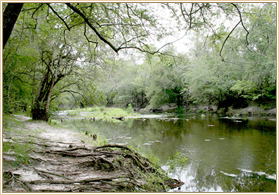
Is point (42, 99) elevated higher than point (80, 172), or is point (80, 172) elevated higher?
point (42, 99)

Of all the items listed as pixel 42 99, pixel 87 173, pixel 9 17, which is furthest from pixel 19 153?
pixel 42 99

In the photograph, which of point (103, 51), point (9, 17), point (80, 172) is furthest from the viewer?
point (103, 51)

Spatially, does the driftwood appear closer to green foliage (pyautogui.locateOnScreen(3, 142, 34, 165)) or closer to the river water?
green foliage (pyautogui.locateOnScreen(3, 142, 34, 165))

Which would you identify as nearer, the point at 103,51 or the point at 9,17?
the point at 9,17

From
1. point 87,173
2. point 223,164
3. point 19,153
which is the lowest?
point 223,164

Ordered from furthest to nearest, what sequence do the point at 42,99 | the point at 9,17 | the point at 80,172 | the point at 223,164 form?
the point at 42,99 < the point at 223,164 < the point at 80,172 < the point at 9,17

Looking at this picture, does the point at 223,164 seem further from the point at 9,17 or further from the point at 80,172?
the point at 9,17

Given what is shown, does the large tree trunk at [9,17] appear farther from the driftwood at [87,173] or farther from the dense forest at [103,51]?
the driftwood at [87,173]

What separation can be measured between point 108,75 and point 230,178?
34.5 ft

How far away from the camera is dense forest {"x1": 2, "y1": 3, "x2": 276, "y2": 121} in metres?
5.05

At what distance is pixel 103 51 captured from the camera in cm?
995

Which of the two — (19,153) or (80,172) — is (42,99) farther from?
(80,172)

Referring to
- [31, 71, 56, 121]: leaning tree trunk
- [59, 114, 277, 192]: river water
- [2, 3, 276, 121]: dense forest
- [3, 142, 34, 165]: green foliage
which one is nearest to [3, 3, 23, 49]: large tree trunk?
[2, 3, 276, 121]: dense forest

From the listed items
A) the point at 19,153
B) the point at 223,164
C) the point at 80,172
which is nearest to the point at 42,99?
the point at 19,153
